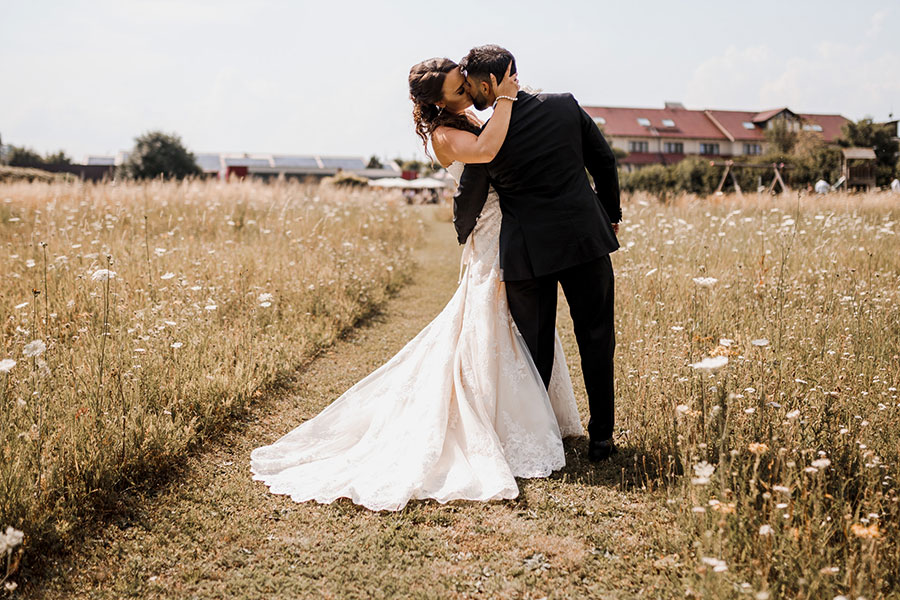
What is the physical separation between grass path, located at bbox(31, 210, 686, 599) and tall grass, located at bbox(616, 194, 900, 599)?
9.7 inches

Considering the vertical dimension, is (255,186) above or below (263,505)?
above

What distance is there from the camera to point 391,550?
2816mm

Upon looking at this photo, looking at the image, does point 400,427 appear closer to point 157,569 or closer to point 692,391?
point 157,569

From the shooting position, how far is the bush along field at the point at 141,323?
A: 304cm

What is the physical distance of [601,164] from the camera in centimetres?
361

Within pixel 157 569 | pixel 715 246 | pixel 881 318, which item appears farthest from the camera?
A: pixel 715 246

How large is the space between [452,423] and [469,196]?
130 cm

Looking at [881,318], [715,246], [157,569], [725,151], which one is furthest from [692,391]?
[725,151]

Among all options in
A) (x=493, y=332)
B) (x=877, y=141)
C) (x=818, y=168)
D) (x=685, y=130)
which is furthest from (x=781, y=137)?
(x=493, y=332)

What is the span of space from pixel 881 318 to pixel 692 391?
2.42 metres

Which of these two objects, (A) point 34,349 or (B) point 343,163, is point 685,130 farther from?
(A) point 34,349

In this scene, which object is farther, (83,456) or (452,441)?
(452,441)

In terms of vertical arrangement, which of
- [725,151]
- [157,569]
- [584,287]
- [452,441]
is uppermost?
[725,151]

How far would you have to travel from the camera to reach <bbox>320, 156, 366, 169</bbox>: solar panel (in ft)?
207
